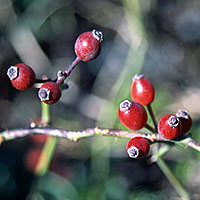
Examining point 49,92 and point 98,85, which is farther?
point 98,85

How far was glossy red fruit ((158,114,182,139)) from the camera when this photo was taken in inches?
65.6

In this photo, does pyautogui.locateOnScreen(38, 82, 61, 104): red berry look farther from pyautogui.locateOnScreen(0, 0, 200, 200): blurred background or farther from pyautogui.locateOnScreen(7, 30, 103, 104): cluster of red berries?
pyautogui.locateOnScreen(0, 0, 200, 200): blurred background

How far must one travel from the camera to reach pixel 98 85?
15.1ft

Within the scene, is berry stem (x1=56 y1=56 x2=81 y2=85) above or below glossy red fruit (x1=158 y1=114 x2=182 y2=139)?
above

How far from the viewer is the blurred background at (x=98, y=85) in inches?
136

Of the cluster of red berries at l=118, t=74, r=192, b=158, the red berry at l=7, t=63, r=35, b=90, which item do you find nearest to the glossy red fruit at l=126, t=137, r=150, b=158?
the cluster of red berries at l=118, t=74, r=192, b=158

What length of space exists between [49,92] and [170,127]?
78cm

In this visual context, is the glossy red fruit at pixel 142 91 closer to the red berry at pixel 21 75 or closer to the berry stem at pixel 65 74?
the berry stem at pixel 65 74

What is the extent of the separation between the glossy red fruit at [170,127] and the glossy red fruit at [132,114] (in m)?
0.15

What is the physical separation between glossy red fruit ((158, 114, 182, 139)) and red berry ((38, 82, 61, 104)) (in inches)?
27.4

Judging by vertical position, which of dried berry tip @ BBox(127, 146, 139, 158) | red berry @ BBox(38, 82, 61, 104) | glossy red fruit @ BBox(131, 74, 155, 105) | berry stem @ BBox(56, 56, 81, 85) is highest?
glossy red fruit @ BBox(131, 74, 155, 105)

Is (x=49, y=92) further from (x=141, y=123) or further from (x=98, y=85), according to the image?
(x=98, y=85)

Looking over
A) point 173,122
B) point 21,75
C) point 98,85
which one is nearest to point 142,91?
point 173,122

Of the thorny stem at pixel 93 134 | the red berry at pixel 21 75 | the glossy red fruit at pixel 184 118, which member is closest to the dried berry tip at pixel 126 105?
the thorny stem at pixel 93 134
